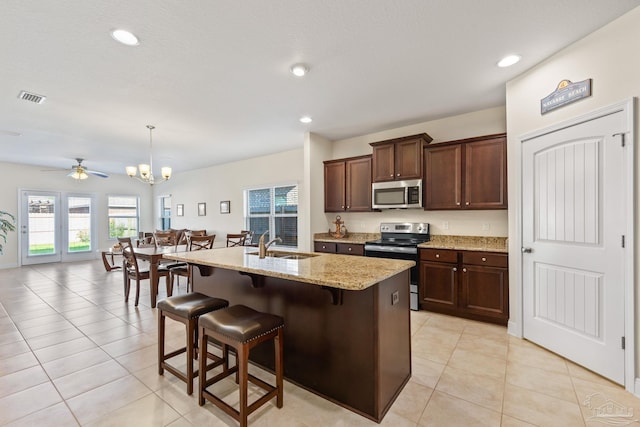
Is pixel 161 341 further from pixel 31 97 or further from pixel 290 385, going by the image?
pixel 31 97

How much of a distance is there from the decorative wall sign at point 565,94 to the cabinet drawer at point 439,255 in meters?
1.70

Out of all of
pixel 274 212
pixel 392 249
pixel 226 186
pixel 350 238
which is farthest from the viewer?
pixel 226 186

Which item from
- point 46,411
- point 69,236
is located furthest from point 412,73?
point 69,236

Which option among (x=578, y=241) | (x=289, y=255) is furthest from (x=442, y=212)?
(x=289, y=255)

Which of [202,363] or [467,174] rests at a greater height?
[467,174]

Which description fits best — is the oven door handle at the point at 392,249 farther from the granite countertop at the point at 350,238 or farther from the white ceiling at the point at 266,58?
the white ceiling at the point at 266,58

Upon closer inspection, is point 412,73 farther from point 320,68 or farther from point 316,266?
point 316,266

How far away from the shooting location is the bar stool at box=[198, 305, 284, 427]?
162 centimetres

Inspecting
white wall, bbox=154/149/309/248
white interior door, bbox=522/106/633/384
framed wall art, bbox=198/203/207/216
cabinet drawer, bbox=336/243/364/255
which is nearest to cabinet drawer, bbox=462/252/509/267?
white interior door, bbox=522/106/633/384

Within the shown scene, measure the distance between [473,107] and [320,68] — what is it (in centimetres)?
222

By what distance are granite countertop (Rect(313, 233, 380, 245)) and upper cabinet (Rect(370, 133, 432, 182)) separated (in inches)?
36.9

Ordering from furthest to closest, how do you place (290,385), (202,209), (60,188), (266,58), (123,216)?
(123,216)
(202,209)
(60,188)
(266,58)
(290,385)

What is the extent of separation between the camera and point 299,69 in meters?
2.63

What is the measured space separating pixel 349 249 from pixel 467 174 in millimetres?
1896
